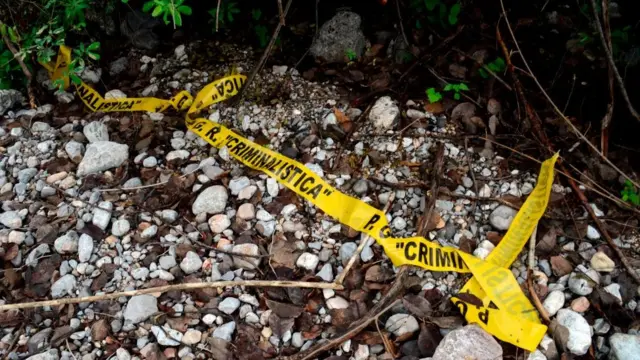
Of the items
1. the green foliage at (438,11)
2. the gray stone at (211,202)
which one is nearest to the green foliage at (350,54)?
the green foliage at (438,11)

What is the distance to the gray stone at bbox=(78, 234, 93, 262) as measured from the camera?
2.26 m

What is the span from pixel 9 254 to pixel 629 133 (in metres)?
2.68

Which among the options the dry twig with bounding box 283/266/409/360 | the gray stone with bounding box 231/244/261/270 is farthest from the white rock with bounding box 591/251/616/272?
the gray stone with bounding box 231/244/261/270

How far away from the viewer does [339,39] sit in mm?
2926

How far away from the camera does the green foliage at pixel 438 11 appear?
269 cm

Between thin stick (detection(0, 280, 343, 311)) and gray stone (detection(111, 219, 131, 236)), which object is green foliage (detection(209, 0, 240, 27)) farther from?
thin stick (detection(0, 280, 343, 311))

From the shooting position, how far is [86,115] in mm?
2951

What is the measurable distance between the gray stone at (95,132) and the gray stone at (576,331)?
86.5 inches

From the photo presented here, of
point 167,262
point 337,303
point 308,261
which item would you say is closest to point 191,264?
point 167,262

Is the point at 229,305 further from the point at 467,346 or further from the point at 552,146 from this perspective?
the point at 552,146

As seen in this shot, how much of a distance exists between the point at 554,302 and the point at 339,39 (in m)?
1.67

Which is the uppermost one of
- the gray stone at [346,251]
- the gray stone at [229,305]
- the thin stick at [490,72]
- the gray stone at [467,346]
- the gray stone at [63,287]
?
the thin stick at [490,72]

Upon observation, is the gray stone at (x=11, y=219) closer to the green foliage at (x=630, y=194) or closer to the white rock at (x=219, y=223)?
the white rock at (x=219, y=223)

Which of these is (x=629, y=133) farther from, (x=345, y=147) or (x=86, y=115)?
(x=86, y=115)
